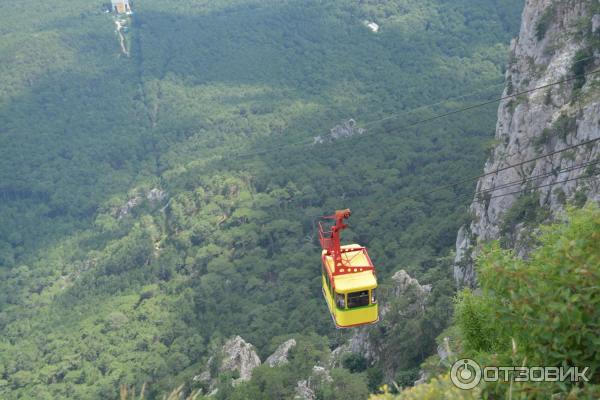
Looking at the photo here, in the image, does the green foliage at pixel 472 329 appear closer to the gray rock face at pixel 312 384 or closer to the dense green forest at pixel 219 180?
the dense green forest at pixel 219 180

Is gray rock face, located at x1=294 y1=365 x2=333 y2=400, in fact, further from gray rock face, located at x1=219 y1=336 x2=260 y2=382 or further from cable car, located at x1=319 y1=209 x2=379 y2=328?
cable car, located at x1=319 y1=209 x2=379 y2=328

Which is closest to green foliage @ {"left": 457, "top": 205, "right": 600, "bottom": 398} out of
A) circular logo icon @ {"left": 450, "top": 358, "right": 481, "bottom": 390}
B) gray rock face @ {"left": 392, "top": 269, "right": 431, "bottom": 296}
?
circular logo icon @ {"left": 450, "top": 358, "right": 481, "bottom": 390}

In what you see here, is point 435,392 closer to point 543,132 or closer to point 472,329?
point 472,329

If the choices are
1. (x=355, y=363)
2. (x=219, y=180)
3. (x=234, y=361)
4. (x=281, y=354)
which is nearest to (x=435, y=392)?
(x=355, y=363)

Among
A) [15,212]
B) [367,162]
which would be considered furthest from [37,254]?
[367,162]

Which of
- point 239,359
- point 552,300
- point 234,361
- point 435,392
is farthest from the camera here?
point 239,359

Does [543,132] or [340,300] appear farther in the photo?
[543,132]

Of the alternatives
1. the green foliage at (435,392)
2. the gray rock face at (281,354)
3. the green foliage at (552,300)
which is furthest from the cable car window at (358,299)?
the gray rock face at (281,354)

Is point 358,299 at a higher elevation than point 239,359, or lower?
higher
